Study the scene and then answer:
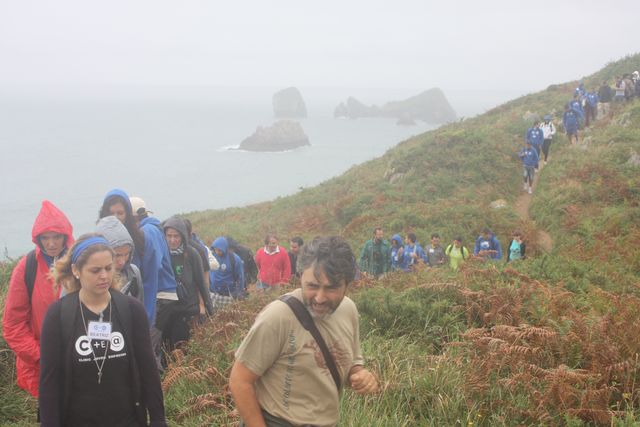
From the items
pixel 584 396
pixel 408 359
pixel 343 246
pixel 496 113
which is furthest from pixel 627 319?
pixel 496 113

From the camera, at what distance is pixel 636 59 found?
105 ft

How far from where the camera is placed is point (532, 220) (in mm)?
14680

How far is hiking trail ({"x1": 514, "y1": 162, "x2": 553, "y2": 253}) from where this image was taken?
1251cm

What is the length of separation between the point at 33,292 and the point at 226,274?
3859mm

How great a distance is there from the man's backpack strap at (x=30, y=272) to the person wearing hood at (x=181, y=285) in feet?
5.55

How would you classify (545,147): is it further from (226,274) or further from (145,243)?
(145,243)

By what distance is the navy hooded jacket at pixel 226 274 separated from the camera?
7509 millimetres

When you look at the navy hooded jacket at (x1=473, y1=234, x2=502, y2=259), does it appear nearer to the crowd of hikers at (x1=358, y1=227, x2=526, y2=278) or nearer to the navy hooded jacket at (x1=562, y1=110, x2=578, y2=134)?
the crowd of hikers at (x1=358, y1=227, x2=526, y2=278)

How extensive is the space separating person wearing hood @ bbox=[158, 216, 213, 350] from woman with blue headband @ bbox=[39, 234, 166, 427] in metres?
2.35

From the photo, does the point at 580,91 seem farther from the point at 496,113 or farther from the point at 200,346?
the point at 200,346

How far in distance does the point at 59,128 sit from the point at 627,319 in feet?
526

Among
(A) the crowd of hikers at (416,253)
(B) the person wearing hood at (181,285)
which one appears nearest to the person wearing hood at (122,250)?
(B) the person wearing hood at (181,285)

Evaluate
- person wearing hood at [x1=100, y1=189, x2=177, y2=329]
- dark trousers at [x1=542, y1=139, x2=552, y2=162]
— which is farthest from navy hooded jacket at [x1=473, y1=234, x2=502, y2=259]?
dark trousers at [x1=542, y1=139, x2=552, y2=162]

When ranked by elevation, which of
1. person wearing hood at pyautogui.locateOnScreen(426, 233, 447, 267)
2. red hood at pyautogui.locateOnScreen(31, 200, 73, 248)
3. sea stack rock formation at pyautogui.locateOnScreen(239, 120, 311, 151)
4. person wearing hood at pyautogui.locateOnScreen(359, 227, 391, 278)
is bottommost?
person wearing hood at pyautogui.locateOnScreen(426, 233, 447, 267)
